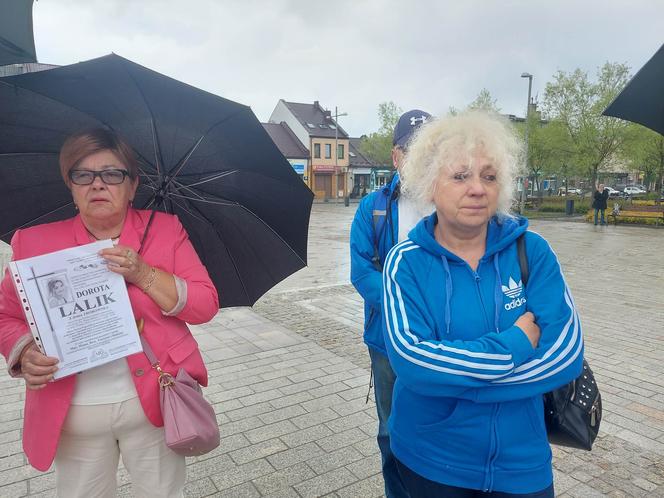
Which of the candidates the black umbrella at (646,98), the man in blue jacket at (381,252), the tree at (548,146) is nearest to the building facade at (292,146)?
the tree at (548,146)

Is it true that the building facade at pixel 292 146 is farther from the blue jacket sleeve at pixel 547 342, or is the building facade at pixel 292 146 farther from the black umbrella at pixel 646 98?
the blue jacket sleeve at pixel 547 342

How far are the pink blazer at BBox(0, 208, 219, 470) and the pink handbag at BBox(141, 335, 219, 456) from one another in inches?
1.7

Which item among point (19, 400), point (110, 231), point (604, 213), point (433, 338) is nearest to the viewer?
point (433, 338)

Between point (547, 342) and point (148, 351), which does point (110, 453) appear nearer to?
point (148, 351)

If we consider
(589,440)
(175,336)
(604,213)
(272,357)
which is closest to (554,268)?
(589,440)

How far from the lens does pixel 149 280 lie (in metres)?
1.79

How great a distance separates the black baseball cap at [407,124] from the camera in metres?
2.51

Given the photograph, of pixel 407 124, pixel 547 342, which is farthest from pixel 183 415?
pixel 407 124

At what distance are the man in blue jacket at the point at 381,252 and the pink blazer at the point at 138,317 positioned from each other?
2.63ft

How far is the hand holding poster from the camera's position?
5.39 ft

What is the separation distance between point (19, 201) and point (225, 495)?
204cm

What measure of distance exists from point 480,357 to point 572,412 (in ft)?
1.80

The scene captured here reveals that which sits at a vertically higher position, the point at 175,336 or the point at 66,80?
the point at 66,80

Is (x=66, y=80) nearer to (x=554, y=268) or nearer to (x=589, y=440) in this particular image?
(x=554, y=268)
